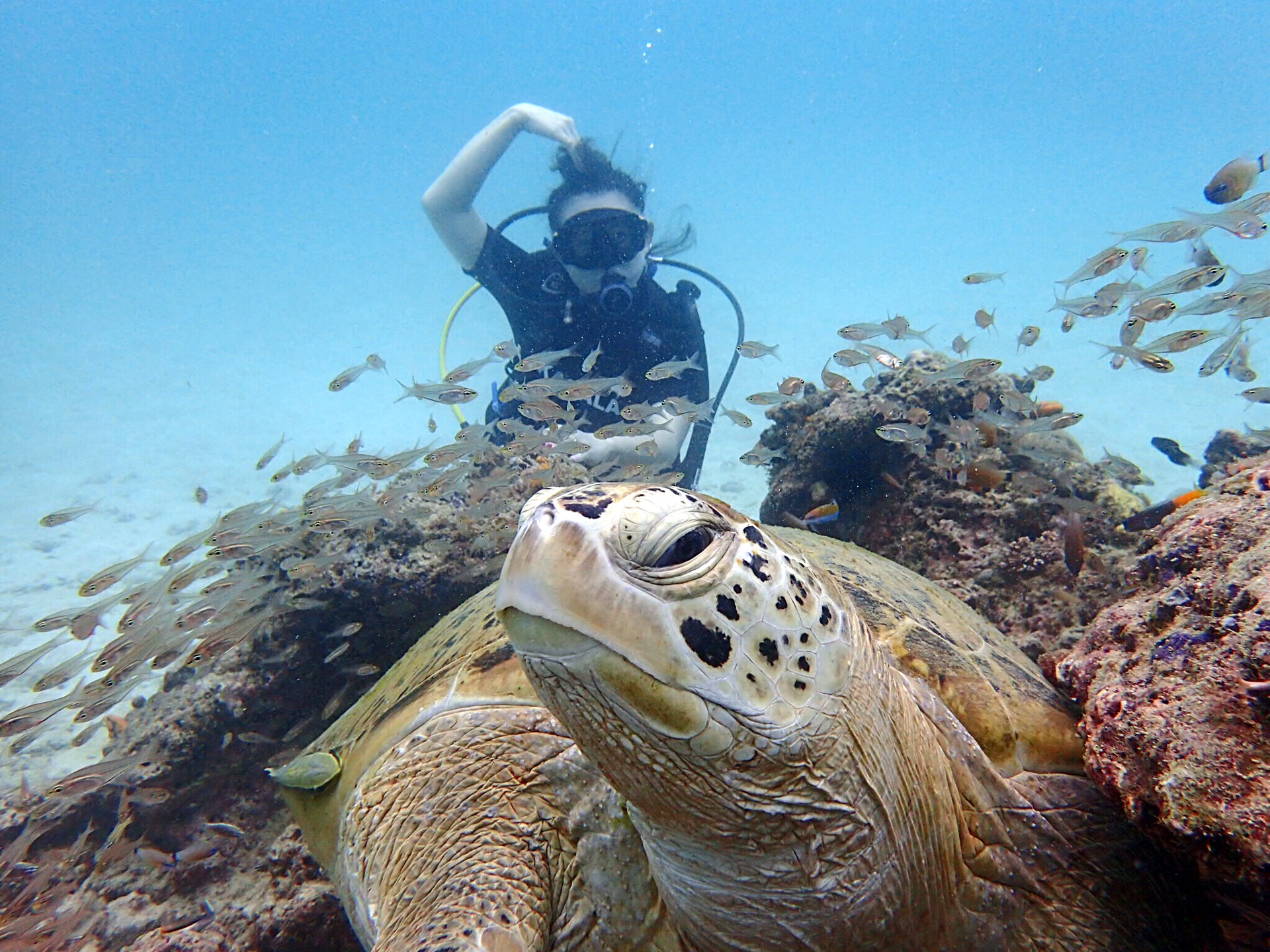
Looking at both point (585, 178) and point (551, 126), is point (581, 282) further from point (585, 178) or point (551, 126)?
point (551, 126)

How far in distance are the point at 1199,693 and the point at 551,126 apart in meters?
7.90

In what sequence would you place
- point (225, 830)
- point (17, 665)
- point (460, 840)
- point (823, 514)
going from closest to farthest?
point (460, 840)
point (225, 830)
point (823, 514)
point (17, 665)

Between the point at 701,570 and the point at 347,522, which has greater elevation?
the point at 701,570

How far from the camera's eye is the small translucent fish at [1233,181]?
13.8 feet

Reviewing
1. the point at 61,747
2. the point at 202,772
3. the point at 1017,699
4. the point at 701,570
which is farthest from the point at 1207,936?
the point at 61,747

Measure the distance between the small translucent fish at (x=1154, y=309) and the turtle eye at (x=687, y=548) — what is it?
4930 millimetres

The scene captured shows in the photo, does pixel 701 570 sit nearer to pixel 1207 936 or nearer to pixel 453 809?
pixel 453 809

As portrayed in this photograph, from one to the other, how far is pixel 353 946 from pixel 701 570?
9.44 feet

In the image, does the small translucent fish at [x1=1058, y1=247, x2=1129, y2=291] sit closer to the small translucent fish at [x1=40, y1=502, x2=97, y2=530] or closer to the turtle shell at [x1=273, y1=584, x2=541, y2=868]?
the turtle shell at [x1=273, y1=584, x2=541, y2=868]

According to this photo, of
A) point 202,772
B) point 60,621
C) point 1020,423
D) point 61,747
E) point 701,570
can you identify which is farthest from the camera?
point 61,747

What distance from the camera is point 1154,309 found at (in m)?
4.27

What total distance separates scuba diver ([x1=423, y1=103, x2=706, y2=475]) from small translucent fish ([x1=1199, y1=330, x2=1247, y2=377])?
4.37 m

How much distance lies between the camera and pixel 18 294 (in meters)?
85.0

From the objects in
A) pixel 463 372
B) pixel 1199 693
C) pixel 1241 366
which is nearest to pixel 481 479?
pixel 463 372
